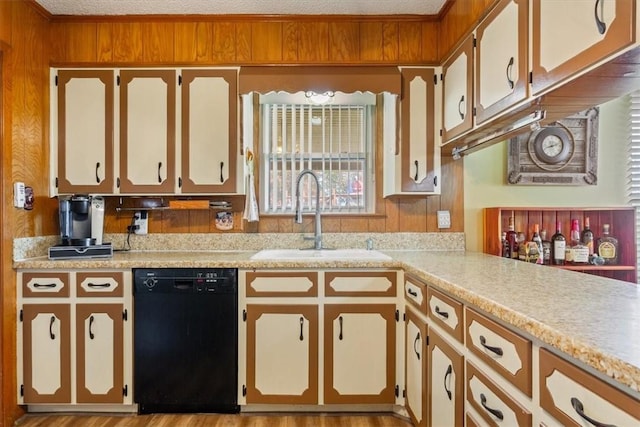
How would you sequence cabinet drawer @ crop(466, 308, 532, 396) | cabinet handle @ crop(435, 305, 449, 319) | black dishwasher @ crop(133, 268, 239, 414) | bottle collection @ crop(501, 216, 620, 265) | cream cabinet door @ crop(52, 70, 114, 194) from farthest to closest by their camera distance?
cream cabinet door @ crop(52, 70, 114, 194) < bottle collection @ crop(501, 216, 620, 265) < black dishwasher @ crop(133, 268, 239, 414) < cabinet handle @ crop(435, 305, 449, 319) < cabinet drawer @ crop(466, 308, 532, 396)

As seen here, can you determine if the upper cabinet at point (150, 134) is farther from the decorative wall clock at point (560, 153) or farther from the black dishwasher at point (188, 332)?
the decorative wall clock at point (560, 153)

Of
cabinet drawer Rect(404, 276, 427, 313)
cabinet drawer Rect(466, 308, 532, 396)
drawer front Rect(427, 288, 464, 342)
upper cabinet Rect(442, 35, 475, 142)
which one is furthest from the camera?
upper cabinet Rect(442, 35, 475, 142)

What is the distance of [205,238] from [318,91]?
4.20 feet

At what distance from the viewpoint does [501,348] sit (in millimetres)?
1104

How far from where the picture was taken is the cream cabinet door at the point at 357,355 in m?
2.18

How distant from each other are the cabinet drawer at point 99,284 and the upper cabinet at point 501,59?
7.06ft

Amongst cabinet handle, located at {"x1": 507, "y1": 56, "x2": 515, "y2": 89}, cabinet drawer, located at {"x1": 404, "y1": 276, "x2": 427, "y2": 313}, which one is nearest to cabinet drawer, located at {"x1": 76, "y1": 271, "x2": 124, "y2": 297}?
cabinet drawer, located at {"x1": 404, "y1": 276, "x2": 427, "y2": 313}

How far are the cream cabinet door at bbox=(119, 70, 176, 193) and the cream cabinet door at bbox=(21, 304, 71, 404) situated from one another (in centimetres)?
84

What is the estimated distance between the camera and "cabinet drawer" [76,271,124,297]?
219cm

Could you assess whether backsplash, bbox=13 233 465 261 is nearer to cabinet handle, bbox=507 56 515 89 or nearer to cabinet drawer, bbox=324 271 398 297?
cabinet drawer, bbox=324 271 398 297

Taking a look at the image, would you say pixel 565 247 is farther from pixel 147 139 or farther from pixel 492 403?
pixel 147 139

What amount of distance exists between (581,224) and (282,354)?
81.2 inches

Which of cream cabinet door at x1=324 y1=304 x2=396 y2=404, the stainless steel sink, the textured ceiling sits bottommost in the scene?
cream cabinet door at x1=324 y1=304 x2=396 y2=404

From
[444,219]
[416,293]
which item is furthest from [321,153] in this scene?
[416,293]
